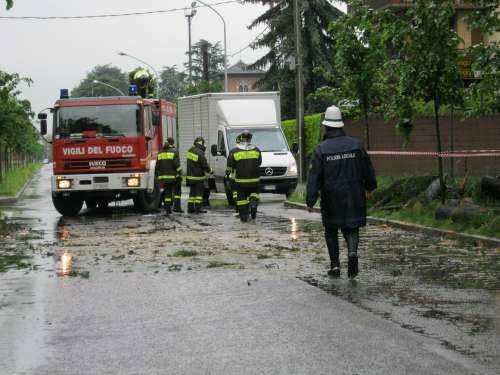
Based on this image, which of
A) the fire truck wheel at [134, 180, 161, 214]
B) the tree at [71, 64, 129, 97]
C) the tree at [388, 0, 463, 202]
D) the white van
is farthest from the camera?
the tree at [71, 64, 129, 97]

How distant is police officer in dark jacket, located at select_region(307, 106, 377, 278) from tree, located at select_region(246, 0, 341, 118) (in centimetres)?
4125

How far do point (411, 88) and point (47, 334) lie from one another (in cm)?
1204

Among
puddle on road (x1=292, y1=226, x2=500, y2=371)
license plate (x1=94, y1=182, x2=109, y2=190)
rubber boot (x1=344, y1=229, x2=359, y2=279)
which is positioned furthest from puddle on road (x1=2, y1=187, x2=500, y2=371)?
license plate (x1=94, y1=182, x2=109, y2=190)

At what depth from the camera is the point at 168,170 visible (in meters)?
23.8

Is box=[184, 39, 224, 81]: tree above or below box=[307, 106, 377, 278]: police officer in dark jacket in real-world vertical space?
above

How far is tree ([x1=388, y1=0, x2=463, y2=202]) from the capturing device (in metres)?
17.9

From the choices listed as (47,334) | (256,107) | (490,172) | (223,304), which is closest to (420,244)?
(490,172)

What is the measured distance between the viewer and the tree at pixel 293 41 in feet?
174

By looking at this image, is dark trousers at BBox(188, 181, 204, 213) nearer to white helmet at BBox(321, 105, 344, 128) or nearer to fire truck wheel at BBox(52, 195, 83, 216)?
fire truck wheel at BBox(52, 195, 83, 216)

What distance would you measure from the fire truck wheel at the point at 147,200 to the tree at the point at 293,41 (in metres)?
27.7

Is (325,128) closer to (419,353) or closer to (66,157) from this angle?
(419,353)

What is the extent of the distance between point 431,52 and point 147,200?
898cm

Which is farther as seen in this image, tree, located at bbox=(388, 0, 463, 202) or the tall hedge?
the tall hedge

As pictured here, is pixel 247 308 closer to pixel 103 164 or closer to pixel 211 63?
pixel 103 164
